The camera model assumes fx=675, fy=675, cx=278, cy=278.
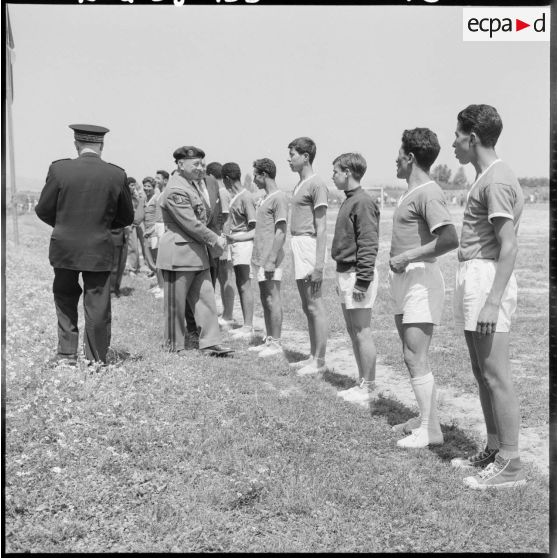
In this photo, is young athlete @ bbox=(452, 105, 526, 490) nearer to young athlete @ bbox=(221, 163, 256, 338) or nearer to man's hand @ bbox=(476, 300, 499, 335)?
man's hand @ bbox=(476, 300, 499, 335)

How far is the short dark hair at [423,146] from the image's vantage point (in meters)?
4.50

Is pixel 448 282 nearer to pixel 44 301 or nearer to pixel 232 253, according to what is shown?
pixel 232 253

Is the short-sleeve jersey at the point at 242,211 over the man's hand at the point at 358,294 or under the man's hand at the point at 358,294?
over

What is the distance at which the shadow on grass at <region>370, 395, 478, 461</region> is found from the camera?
14.8ft

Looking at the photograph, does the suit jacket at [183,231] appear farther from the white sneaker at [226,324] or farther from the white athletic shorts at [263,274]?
the white sneaker at [226,324]

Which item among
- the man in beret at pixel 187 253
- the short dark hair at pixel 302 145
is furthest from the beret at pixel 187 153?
the short dark hair at pixel 302 145

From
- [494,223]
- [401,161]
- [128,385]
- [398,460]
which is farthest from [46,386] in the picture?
[494,223]

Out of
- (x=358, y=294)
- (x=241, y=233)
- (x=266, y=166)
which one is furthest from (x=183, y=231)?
(x=358, y=294)

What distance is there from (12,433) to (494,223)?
3170mm

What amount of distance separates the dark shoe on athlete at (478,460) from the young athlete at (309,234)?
2428 millimetres

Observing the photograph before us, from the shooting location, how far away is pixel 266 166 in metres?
7.27

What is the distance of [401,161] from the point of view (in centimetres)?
460

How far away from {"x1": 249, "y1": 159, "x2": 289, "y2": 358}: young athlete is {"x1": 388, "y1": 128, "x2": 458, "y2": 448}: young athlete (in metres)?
2.68

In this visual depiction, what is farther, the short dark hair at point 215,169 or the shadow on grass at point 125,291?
the shadow on grass at point 125,291
